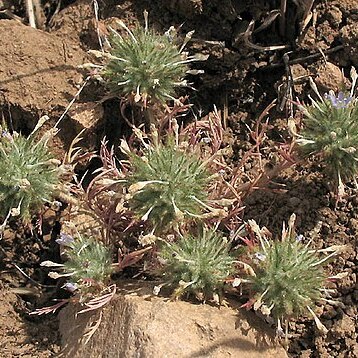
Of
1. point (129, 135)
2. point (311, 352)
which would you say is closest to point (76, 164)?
point (129, 135)

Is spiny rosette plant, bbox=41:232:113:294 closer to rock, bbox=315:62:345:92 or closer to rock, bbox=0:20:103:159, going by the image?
rock, bbox=0:20:103:159

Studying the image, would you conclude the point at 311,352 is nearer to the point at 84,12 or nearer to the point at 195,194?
the point at 195,194

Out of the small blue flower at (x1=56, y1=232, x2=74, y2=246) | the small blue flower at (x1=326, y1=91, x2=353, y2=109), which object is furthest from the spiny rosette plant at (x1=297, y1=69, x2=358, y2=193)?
the small blue flower at (x1=56, y1=232, x2=74, y2=246)

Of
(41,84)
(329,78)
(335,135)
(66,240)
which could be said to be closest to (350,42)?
(329,78)

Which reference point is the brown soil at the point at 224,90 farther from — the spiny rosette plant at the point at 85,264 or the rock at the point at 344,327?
the spiny rosette plant at the point at 85,264

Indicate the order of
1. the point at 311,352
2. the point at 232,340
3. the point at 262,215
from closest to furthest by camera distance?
1. the point at 232,340
2. the point at 311,352
3. the point at 262,215

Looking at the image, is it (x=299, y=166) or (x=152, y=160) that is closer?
(x=152, y=160)

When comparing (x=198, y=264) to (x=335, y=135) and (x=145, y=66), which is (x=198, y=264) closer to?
(x=335, y=135)
